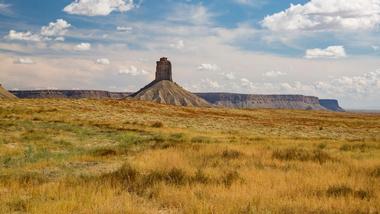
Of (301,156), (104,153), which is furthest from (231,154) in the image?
(104,153)

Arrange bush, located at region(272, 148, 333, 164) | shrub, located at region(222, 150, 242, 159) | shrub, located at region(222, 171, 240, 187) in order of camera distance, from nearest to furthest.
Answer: shrub, located at region(222, 171, 240, 187) < bush, located at region(272, 148, 333, 164) < shrub, located at region(222, 150, 242, 159)

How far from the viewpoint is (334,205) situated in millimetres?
8688

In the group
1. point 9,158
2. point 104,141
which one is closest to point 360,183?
point 9,158

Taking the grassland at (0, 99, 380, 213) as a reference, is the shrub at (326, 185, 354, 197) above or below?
above

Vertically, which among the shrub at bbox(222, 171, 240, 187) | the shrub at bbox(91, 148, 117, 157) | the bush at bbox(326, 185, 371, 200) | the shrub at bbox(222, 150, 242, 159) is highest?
the bush at bbox(326, 185, 371, 200)

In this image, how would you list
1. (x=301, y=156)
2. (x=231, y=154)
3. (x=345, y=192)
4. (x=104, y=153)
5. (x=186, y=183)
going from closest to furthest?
(x=345, y=192), (x=186, y=183), (x=104, y=153), (x=301, y=156), (x=231, y=154)

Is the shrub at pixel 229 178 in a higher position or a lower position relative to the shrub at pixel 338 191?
lower

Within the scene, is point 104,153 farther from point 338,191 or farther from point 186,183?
point 338,191

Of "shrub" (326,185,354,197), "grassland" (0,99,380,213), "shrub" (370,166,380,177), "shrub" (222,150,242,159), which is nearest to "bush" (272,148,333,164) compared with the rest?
"grassland" (0,99,380,213)

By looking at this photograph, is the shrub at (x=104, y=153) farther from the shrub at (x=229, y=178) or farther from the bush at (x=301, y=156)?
the shrub at (x=229, y=178)

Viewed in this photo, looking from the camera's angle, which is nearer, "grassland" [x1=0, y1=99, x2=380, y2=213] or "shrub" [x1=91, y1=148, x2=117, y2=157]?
"grassland" [x1=0, y1=99, x2=380, y2=213]

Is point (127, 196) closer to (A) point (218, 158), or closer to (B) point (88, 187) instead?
(B) point (88, 187)

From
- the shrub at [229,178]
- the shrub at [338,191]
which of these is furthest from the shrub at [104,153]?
the shrub at [338,191]

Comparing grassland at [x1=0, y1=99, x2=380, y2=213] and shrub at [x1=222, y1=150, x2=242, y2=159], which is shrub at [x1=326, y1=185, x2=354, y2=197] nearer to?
grassland at [x1=0, y1=99, x2=380, y2=213]
